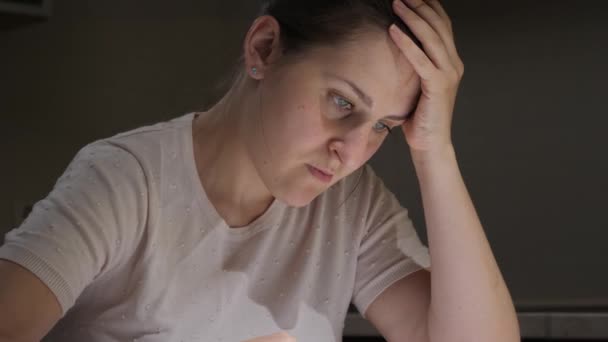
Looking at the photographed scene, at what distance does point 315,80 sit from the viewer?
114 cm

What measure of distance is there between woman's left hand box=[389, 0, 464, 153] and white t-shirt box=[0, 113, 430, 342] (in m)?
0.20

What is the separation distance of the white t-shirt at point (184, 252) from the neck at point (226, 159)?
2 cm

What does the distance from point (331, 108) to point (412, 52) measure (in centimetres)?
12

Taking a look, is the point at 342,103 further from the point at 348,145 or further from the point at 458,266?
the point at 458,266

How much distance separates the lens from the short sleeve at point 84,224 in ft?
3.40

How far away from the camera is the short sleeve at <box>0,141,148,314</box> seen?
1036 millimetres

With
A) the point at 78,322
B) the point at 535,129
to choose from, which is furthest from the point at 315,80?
the point at 535,129

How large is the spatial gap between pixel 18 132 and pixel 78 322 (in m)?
1.58

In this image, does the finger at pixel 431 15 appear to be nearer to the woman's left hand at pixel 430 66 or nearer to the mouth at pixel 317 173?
the woman's left hand at pixel 430 66

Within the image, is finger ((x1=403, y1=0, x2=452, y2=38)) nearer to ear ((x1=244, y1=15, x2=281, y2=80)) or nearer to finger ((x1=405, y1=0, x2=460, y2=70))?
finger ((x1=405, y1=0, x2=460, y2=70))

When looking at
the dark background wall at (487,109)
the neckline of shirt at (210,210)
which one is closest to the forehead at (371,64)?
the neckline of shirt at (210,210)

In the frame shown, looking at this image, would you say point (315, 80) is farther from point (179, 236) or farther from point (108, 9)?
point (108, 9)

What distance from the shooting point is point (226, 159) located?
1264 mm

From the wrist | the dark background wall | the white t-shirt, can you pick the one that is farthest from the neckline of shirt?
Answer: the dark background wall
